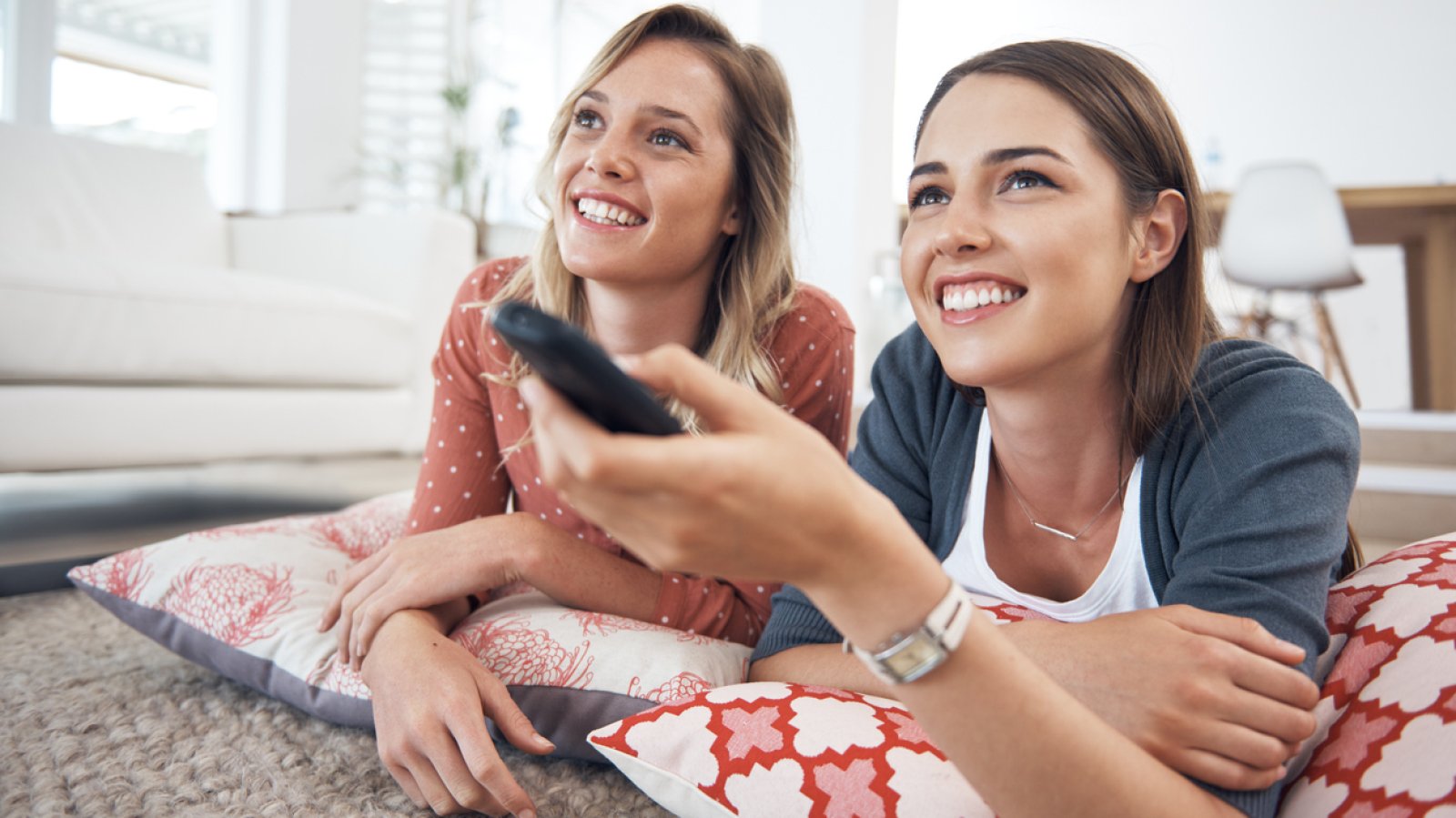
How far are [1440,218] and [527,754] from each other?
402 cm

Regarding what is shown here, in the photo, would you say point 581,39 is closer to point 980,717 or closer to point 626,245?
point 626,245

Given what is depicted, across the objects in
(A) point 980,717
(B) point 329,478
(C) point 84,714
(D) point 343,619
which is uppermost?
(A) point 980,717

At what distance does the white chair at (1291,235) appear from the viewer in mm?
3746

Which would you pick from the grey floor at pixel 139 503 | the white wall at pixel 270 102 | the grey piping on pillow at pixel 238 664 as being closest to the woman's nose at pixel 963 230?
the grey piping on pillow at pixel 238 664

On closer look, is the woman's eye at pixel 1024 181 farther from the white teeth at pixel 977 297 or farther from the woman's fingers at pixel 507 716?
the woman's fingers at pixel 507 716

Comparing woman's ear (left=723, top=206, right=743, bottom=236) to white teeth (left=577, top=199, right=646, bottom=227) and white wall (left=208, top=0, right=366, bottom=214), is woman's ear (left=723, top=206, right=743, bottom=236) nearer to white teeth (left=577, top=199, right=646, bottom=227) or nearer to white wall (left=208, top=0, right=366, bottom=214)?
white teeth (left=577, top=199, right=646, bottom=227)

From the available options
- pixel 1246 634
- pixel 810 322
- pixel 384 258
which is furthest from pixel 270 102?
pixel 1246 634

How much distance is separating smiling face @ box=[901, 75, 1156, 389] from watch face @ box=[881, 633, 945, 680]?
1.27ft

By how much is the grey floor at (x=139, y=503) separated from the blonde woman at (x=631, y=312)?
33.3 inches

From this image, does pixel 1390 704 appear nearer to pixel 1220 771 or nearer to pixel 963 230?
pixel 1220 771

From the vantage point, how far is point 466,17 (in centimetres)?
530

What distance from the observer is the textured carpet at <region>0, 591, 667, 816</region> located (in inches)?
33.7

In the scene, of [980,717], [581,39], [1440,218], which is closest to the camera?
[980,717]

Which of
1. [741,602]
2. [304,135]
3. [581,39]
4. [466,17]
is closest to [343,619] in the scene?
[741,602]
